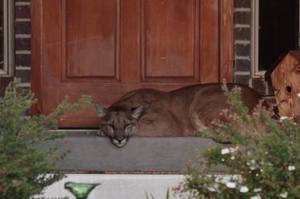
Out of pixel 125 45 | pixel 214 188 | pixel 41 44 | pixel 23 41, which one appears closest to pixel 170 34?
pixel 125 45

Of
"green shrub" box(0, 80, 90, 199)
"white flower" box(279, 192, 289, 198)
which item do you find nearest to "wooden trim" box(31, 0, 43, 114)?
"green shrub" box(0, 80, 90, 199)

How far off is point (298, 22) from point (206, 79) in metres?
1.20

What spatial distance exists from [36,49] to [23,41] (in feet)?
2.55

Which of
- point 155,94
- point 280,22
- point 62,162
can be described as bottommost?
point 62,162

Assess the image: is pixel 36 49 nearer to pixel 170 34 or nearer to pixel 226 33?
pixel 170 34

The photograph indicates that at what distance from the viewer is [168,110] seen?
721 cm

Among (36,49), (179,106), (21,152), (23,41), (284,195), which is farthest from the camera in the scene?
(23,41)

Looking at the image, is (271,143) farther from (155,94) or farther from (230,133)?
(155,94)

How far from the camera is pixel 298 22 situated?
7.81 meters

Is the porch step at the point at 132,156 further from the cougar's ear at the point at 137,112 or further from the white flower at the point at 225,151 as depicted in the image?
the white flower at the point at 225,151

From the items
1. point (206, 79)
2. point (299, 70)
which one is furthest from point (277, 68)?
point (206, 79)

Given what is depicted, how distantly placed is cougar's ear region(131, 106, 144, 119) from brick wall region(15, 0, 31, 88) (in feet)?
3.68

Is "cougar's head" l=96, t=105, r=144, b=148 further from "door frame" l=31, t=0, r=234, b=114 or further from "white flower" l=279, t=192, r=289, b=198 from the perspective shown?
"white flower" l=279, t=192, r=289, b=198

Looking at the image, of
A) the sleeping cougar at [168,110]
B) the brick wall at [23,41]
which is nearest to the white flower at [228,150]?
the sleeping cougar at [168,110]
